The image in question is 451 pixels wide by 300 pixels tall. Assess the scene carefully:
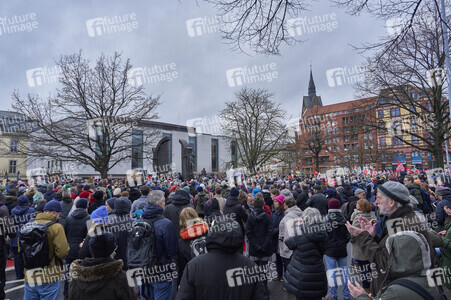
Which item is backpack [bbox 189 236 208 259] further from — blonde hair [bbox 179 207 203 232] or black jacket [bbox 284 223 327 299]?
black jacket [bbox 284 223 327 299]

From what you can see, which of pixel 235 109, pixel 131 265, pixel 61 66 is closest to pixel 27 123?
Result: pixel 61 66

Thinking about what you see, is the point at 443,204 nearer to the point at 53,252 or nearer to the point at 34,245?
the point at 53,252

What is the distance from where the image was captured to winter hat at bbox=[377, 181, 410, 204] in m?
2.50

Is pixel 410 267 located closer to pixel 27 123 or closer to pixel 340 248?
pixel 340 248

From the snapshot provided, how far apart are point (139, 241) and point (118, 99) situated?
22.0 metres

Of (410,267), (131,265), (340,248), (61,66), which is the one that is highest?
(61,66)

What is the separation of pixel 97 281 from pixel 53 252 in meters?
Answer: 2.11

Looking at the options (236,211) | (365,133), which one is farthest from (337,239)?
(365,133)

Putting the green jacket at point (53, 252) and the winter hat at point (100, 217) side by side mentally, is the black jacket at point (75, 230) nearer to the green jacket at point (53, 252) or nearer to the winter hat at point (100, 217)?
the green jacket at point (53, 252)

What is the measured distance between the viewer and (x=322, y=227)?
150 inches

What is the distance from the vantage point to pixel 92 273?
2383 mm

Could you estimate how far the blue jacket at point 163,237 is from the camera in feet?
13.4

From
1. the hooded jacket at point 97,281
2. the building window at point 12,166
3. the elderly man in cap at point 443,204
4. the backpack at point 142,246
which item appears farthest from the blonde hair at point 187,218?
the building window at point 12,166

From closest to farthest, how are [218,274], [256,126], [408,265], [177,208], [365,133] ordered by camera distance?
1. [408,265]
2. [218,274]
3. [177,208]
4. [365,133]
5. [256,126]
